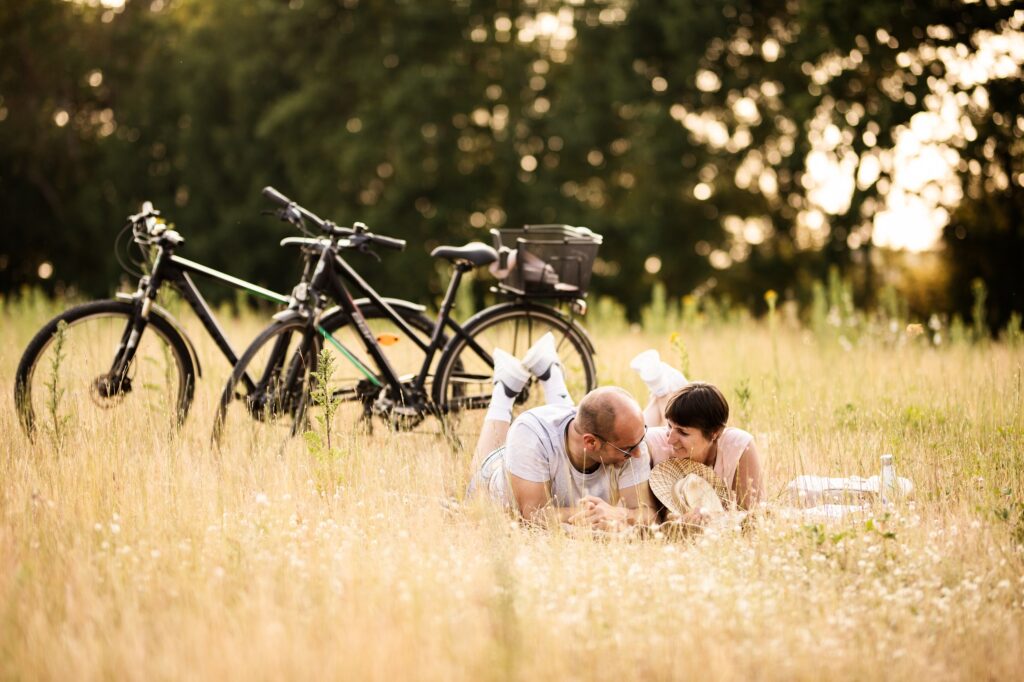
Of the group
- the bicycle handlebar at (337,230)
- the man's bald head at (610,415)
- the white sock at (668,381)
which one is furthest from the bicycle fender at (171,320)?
the white sock at (668,381)

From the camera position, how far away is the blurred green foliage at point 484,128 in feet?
61.0

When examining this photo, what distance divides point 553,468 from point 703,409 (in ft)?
2.70

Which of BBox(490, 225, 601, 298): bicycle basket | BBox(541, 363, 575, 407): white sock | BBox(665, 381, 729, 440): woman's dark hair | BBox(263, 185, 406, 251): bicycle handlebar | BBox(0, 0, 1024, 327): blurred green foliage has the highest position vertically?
BBox(0, 0, 1024, 327): blurred green foliage

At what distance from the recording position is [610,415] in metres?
4.78

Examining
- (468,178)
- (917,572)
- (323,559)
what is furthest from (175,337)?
(468,178)

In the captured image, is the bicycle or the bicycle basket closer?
the bicycle

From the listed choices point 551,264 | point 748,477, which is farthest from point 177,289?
point 748,477

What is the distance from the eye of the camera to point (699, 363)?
333 inches

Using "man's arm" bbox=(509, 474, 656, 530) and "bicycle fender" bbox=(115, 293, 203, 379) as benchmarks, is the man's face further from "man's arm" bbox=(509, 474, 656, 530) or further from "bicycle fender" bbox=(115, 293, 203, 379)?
"bicycle fender" bbox=(115, 293, 203, 379)

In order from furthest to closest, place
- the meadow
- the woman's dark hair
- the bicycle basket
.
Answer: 1. the bicycle basket
2. the woman's dark hair
3. the meadow

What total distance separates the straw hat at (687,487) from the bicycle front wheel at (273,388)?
2055 millimetres

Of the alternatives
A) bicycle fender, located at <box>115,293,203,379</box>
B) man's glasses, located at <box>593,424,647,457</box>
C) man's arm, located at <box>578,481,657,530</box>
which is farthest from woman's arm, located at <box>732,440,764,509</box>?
bicycle fender, located at <box>115,293,203,379</box>

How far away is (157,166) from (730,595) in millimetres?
23770

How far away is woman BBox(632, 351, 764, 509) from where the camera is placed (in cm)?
513
